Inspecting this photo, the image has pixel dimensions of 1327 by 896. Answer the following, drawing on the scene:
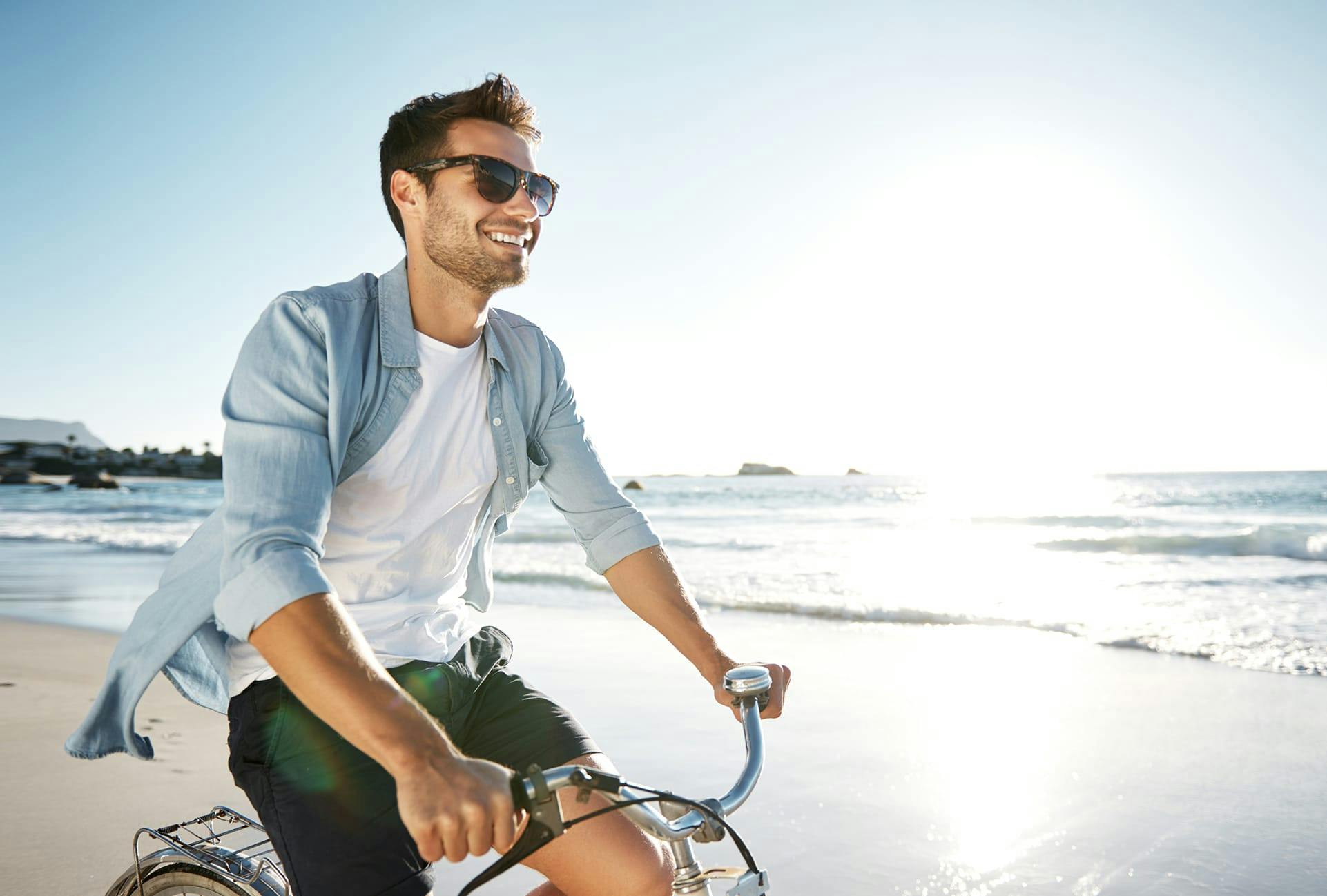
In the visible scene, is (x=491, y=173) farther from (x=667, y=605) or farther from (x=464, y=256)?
(x=667, y=605)

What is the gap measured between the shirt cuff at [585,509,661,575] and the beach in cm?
191

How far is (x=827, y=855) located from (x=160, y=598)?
9.40 feet

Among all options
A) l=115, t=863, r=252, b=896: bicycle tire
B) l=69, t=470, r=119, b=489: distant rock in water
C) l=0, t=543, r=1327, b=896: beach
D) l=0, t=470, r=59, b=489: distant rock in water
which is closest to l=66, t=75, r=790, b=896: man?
l=115, t=863, r=252, b=896: bicycle tire

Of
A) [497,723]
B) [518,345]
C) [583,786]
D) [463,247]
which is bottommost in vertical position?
[497,723]

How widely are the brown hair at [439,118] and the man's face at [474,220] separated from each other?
0.03 m

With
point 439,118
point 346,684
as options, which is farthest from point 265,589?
point 439,118

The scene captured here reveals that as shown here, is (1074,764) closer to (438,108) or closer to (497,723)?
(497,723)

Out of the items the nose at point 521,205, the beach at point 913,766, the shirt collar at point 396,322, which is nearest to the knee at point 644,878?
the shirt collar at point 396,322

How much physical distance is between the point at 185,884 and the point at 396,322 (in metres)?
1.35

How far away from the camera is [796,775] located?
4469 mm

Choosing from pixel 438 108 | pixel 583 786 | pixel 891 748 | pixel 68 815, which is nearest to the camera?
Answer: pixel 583 786

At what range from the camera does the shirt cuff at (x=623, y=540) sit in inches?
83.7

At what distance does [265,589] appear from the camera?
1362mm

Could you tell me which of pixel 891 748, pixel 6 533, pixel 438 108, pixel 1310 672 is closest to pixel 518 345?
pixel 438 108
